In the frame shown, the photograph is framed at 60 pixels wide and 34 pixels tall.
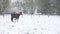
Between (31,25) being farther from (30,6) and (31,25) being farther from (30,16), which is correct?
(30,6)

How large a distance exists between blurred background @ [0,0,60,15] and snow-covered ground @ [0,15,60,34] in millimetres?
69

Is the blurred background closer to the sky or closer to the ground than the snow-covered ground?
closer to the sky

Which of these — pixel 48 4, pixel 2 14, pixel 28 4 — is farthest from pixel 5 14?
pixel 48 4

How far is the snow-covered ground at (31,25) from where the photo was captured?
4.42 ft

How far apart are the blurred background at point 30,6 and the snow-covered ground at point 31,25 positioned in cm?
7

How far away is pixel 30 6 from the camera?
137 cm

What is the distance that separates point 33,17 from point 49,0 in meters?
0.32

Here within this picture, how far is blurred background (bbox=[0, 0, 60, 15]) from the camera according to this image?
1.35 meters

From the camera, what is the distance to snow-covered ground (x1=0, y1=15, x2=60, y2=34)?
1.35 m

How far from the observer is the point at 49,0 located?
53.4 inches

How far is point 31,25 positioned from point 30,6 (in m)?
0.26

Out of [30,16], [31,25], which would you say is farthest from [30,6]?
[31,25]

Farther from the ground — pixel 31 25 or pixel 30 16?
pixel 30 16

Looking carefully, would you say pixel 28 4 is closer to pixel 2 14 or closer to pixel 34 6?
pixel 34 6
